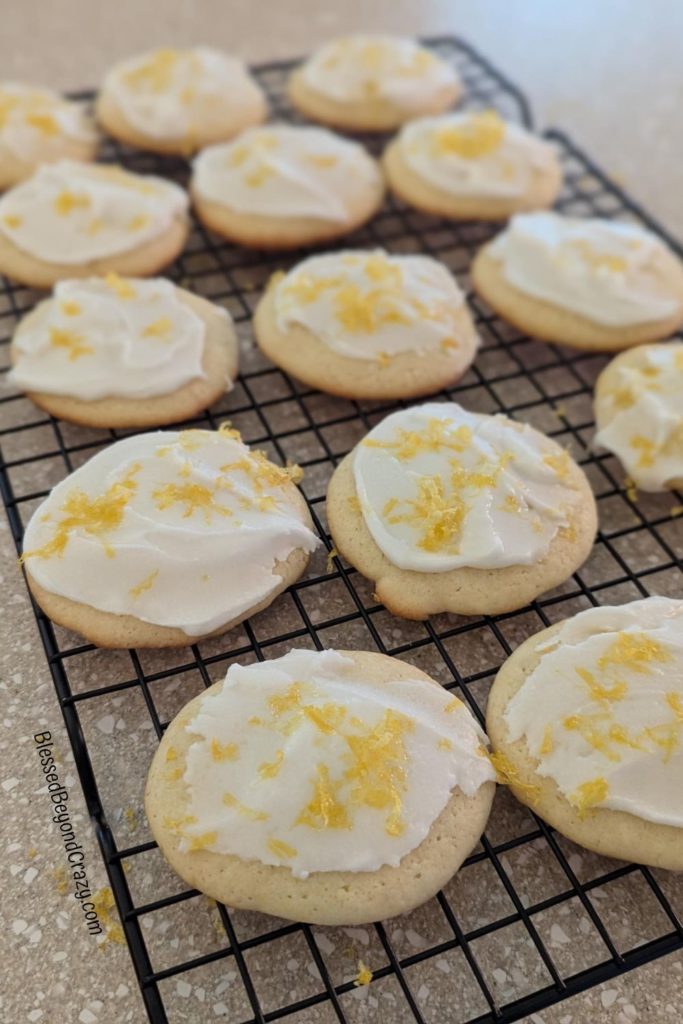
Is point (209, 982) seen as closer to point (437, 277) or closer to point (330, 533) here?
point (330, 533)

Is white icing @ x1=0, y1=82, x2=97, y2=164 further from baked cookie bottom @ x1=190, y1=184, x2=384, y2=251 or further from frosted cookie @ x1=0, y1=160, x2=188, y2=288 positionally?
baked cookie bottom @ x1=190, y1=184, x2=384, y2=251

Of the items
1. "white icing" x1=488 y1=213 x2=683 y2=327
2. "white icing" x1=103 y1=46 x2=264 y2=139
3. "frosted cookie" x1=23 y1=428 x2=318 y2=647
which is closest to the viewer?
"frosted cookie" x1=23 y1=428 x2=318 y2=647

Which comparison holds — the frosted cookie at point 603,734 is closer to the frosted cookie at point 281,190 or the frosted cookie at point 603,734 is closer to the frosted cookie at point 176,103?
the frosted cookie at point 281,190

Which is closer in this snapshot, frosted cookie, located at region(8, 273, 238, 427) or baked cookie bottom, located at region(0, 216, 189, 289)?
frosted cookie, located at region(8, 273, 238, 427)

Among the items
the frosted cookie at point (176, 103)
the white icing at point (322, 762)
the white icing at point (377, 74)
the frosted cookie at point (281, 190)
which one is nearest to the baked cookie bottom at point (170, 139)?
the frosted cookie at point (176, 103)

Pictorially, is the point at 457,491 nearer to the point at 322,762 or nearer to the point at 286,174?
the point at 322,762

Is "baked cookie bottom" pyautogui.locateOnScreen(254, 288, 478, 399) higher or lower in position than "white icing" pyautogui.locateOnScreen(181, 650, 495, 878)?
higher

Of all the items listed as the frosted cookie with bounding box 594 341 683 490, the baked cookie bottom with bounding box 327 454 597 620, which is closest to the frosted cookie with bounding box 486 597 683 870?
the baked cookie bottom with bounding box 327 454 597 620
